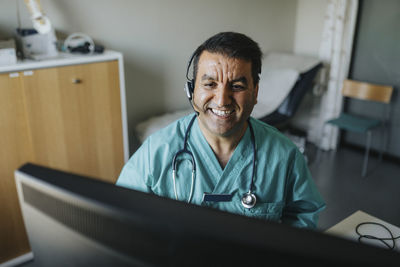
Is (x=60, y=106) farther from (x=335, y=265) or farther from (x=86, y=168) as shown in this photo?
(x=335, y=265)

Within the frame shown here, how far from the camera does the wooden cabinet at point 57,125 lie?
223cm

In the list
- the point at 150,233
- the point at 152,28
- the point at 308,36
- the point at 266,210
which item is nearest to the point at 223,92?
the point at 266,210

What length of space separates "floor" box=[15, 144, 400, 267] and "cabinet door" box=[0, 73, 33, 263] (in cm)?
206

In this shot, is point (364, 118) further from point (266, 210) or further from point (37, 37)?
point (37, 37)

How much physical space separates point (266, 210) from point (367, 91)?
115 inches

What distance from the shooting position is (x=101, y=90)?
2574 millimetres

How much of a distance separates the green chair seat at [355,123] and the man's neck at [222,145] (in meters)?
2.58

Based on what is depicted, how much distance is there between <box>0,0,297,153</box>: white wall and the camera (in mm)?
2838

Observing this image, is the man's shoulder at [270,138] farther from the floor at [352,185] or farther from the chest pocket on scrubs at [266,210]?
the floor at [352,185]

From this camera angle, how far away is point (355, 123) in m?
3.68

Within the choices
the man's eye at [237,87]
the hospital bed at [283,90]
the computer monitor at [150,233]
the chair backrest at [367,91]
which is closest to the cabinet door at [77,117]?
the hospital bed at [283,90]

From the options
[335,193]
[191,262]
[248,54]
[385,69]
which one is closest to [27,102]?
[248,54]

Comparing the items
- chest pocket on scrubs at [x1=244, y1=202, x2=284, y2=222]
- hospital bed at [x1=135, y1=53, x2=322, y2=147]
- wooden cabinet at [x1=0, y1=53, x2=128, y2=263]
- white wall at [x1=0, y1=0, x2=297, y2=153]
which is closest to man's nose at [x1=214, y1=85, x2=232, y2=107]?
chest pocket on scrubs at [x1=244, y1=202, x2=284, y2=222]

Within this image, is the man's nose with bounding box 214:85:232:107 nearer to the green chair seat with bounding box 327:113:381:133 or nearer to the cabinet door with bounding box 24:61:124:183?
the cabinet door with bounding box 24:61:124:183
